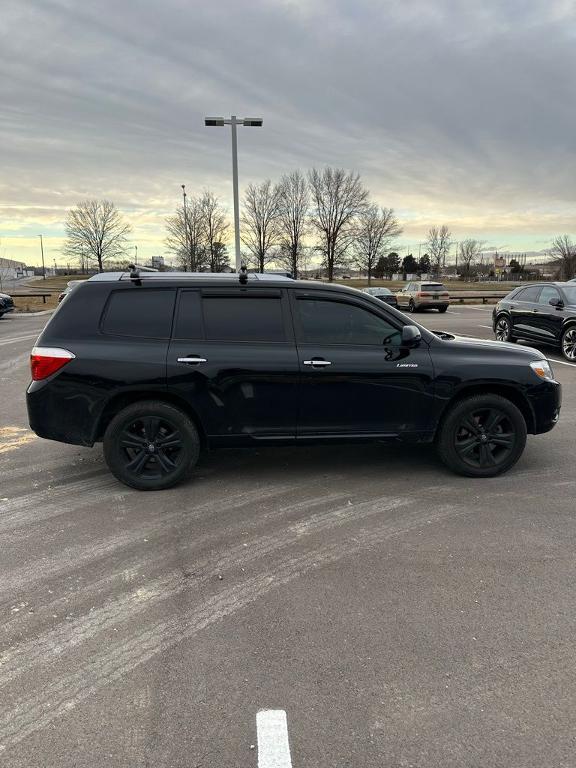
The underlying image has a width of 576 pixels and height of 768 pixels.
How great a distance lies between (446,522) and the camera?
4.07 m

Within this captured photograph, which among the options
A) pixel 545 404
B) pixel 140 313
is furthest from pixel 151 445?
pixel 545 404

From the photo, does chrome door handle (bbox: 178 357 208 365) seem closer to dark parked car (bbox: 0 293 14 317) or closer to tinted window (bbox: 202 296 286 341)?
tinted window (bbox: 202 296 286 341)

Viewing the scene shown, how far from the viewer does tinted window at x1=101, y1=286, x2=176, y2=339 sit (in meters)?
4.66

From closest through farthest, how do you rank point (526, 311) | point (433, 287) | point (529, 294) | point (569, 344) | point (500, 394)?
point (500, 394) < point (569, 344) < point (526, 311) < point (529, 294) < point (433, 287)

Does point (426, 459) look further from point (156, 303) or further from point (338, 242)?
point (338, 242)

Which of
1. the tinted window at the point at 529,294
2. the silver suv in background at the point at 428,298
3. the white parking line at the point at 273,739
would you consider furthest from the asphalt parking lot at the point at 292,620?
the silver suv in background at the point at 428,298

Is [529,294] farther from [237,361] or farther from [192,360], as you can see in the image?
[192,360]

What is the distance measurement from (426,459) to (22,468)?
3932mm

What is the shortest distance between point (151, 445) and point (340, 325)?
192 cm

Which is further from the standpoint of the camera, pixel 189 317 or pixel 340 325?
pixel 340 325

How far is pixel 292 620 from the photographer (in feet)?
9.58

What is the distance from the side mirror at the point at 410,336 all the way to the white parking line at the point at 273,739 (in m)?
3.18

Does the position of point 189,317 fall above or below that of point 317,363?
above

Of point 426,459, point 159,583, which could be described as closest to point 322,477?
point 426,459
